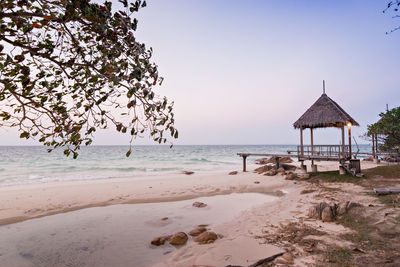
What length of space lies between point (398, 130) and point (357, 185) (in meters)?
12.5

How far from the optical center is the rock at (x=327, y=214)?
5.58 metres

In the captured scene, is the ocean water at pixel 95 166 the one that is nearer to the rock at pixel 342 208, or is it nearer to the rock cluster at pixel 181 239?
the rock cluster at pixel 181 239

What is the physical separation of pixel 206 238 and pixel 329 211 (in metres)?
3.36

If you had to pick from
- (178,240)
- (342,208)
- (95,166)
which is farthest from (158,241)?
(95,166)

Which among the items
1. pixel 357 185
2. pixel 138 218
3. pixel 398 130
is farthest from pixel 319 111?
pixel 138 218

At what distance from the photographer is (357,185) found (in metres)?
9.91

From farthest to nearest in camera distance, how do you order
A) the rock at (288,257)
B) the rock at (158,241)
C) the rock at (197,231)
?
the rock at (197,231) < the rock at (158,241) < the rock at (288,257)

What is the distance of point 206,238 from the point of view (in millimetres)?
4988

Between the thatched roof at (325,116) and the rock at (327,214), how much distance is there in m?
9.10

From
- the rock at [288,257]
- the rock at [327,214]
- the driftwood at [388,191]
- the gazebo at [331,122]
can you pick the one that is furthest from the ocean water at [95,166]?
the rock at [288,257]

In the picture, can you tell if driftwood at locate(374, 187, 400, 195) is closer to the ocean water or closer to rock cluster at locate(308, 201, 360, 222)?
rock cluster at locate(308, 201, 360, 222)

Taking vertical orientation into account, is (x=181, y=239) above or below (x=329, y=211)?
below

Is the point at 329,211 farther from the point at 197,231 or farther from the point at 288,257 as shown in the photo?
the point at 197,231

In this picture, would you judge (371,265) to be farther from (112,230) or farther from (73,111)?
(112,230)
